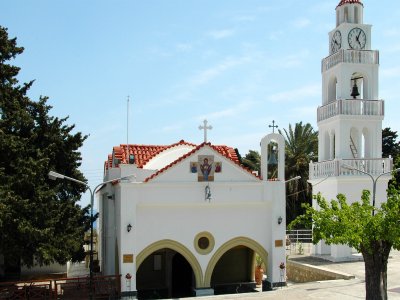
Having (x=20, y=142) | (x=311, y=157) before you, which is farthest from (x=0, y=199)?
(x=311, y=157)

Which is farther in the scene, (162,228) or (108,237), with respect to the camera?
(108,237)

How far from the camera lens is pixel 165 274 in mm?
25469

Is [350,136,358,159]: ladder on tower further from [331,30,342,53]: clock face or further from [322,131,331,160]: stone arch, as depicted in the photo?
[331,30,342,53]: clock face

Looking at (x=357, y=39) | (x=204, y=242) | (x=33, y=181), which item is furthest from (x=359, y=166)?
(x=33, y=181)

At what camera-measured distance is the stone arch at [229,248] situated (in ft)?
71.7

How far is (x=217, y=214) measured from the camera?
22.1 meters

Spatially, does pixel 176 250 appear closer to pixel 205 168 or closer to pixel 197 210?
pixel 197 210

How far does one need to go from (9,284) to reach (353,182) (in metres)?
18.2

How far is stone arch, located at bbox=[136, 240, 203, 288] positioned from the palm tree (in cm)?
2134

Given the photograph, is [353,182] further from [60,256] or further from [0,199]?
[0,199]

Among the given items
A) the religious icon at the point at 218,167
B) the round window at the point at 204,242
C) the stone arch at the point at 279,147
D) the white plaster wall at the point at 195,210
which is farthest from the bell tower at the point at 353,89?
the round window at the point at 204,242

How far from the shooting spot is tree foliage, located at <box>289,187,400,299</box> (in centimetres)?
1402

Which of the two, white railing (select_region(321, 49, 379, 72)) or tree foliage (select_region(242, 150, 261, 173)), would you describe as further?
tree foliage (select_region(242, 150, 261, 173))

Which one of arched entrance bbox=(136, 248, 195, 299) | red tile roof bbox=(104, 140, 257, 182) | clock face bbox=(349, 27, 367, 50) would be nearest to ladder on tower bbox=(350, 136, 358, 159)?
clock face bbox=(349, 27, 367, 50)
